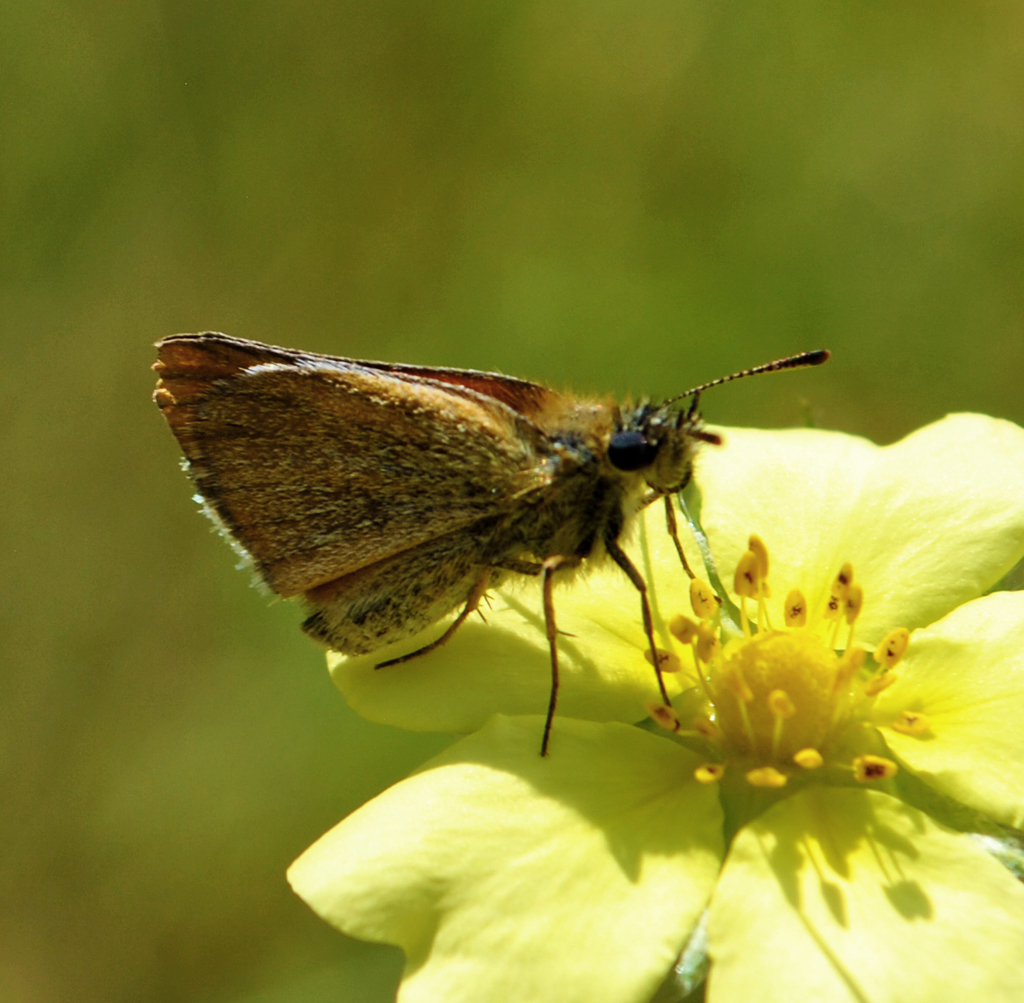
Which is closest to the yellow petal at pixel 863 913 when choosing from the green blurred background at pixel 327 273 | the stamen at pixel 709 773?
the stamen at pixel 709 773

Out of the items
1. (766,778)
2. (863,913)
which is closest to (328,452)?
(766,778)

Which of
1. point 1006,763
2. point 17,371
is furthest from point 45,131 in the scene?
point 1006,763

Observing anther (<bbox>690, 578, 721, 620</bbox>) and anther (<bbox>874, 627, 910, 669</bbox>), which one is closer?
anther (<bbox>874, 627, 910, 669</bbox>)

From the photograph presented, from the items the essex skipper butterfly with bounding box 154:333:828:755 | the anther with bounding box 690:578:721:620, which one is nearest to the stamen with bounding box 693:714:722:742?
the essex skipper butterfly with bounding box 154:333:828:755

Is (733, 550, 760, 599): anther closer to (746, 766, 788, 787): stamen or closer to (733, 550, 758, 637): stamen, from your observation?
(733, 550, 758, 637): stamen

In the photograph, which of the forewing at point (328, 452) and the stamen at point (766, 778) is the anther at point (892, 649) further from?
the forewing at point (328, 452)
